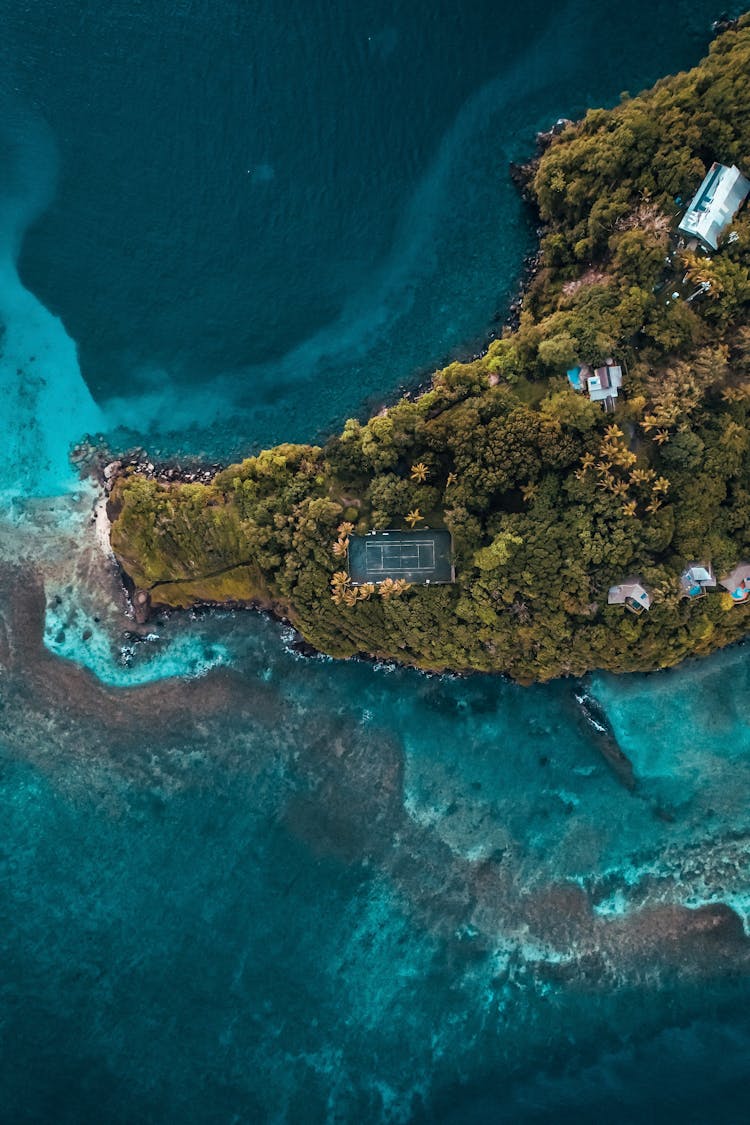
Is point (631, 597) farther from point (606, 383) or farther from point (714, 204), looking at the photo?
point (714, 204)

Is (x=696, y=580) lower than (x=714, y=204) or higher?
lower

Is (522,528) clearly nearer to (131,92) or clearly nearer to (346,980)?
(346,980)

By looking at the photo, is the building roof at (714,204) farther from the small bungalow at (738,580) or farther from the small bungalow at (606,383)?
the small bungalow at (738,580)

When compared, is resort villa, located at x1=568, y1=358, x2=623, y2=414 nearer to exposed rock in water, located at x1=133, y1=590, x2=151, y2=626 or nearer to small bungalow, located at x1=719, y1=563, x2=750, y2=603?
small bungalow, located at x1=719, y1=563, x2=750, y2=603

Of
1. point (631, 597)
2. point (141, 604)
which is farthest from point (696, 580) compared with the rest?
point (141, 604)

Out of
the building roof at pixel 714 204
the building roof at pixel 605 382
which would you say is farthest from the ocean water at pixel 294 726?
the building roof at pixel 714 204

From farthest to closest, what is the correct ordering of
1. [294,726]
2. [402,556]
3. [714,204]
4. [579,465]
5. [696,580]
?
[294,726]
[402,556]
[696,580]
[579,465]
[714,204]

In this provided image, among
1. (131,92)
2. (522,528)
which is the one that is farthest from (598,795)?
(131,92)
